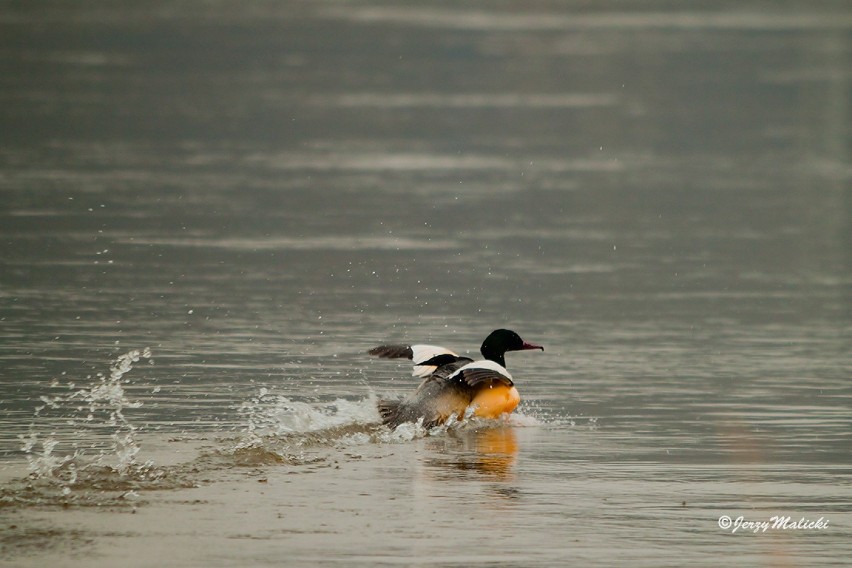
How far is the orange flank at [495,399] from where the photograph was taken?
11.8 metres

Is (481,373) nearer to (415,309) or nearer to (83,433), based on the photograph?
(83,433)

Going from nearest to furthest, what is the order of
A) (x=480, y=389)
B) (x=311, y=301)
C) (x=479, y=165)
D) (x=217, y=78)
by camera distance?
(x=480, y=389)
(x=311, y=301)
(x=479, y=165)
(x=217, y=78)

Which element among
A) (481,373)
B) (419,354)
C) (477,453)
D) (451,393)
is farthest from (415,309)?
(477,453)

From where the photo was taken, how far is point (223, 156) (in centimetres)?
2766

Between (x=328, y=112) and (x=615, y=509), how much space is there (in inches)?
959

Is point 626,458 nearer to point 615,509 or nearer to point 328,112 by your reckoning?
point 615,509

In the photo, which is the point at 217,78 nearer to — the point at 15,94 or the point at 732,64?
the point at 15,94

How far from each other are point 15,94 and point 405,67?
32.4ft

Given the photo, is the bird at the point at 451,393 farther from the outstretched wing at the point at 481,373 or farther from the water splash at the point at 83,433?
the water splash at the point at 83,433

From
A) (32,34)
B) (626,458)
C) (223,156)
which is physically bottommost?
(626,458)

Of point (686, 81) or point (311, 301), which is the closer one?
point (311, 301)

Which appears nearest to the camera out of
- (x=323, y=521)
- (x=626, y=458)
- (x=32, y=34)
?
(x=323, y=521)

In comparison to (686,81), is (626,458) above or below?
A: below

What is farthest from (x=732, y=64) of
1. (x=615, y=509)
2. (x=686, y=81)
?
(x=615, y=509)
